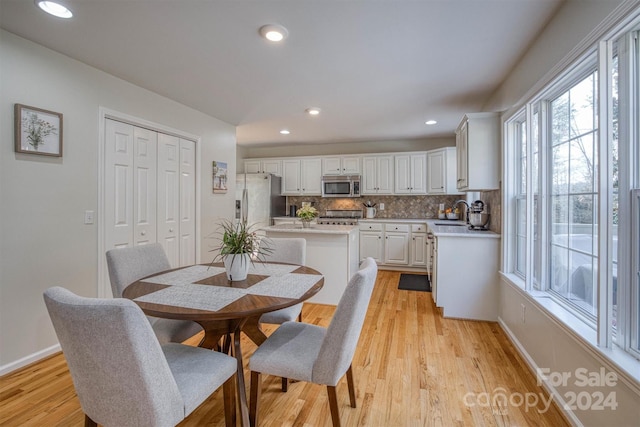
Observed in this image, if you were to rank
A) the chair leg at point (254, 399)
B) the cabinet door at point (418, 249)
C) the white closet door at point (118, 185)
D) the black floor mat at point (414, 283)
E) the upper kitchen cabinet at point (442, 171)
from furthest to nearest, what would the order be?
1. the cabinet door at point (418, 249)
2. the upper kitchen cabinet at point (442, 171)
3. the black floor mat at point (414, 283)
4. the white closet door at point (118, 185)
5. the chair leg at point (254, 399)

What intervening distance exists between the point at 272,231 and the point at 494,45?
2.86m

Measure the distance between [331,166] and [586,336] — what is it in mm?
4847

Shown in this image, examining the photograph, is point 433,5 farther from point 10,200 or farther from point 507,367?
Result: point 10,200

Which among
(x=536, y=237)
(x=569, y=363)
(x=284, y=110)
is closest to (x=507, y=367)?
(x=569, y=363)

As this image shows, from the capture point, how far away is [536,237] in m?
2.37

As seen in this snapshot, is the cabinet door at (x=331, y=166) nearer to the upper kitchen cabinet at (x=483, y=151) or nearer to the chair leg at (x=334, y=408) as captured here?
the upper kitchen cabinet at (x=483, y=151)

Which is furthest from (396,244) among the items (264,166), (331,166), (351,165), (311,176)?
(264,166)

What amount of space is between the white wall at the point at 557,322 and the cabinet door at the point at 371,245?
105 inches

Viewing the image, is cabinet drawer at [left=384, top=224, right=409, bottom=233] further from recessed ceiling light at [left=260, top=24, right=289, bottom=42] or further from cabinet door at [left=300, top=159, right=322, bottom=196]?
recessed ceiling light at [left=260, top=24, right=289, bottom=42]

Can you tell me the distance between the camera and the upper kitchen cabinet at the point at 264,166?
6.25m

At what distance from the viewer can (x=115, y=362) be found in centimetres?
101

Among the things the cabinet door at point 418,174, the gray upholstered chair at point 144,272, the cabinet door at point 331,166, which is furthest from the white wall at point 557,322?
the cabinet door at point 331,166

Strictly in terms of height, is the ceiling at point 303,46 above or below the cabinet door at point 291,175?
above

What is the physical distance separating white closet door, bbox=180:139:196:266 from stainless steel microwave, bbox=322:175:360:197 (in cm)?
272
